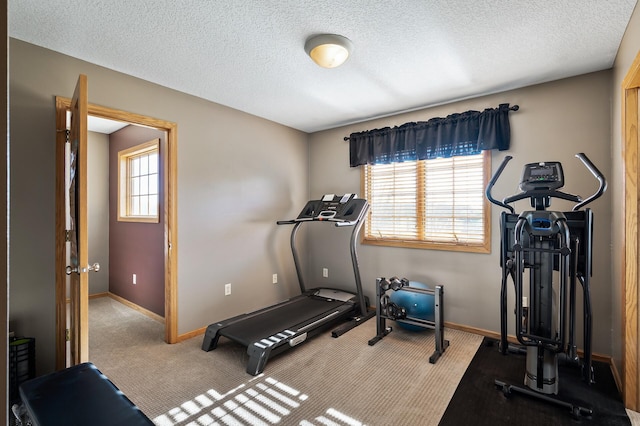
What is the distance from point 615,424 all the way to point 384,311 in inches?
67.1

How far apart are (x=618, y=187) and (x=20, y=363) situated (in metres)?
4.27

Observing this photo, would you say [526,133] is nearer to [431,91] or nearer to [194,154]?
[431,91]

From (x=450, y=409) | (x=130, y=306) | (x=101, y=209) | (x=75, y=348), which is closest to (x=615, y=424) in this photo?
(x=450, y=409)

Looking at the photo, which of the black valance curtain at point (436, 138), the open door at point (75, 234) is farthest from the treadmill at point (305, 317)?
the open door at point (75, 234)

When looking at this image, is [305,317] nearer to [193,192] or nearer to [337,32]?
[193,192]

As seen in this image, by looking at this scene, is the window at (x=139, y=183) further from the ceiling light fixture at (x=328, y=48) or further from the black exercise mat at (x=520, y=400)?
the black exercise mat at (x=520, y=400)

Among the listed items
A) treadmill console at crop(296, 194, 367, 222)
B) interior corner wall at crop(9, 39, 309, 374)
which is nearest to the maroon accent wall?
interior corner wall at crop(9, 39, 309, 374)

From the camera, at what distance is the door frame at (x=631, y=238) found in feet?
6.12

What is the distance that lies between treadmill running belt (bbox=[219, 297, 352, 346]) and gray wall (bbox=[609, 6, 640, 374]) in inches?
89.3

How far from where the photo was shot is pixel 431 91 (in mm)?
3035

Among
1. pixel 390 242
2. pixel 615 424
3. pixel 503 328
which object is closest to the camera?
pixel 615 424

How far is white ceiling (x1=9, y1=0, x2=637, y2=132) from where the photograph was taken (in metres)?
1.80

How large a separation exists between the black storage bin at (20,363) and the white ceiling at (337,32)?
203 centimetres

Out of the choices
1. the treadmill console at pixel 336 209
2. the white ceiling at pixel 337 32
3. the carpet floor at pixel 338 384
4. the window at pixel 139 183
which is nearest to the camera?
the white ceiling at pixel 337 32
